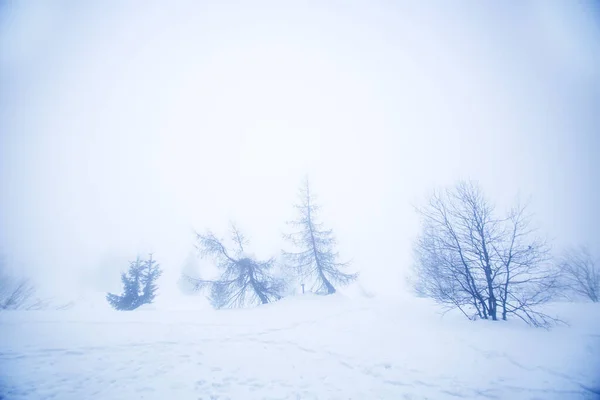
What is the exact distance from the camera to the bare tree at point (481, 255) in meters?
11.2

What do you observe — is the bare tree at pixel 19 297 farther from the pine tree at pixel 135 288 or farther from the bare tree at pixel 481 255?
the bare tree at pixel 481 255

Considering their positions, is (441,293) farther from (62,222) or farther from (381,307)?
(62,222)

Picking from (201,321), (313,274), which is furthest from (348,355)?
(313,274)

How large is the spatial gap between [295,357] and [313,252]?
10.7 meters

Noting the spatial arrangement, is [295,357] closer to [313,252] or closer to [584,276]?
[313,252]

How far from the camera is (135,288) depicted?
72.2 ft

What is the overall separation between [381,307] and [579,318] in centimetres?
864

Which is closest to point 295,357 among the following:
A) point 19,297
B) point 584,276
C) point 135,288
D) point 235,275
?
point 235,275

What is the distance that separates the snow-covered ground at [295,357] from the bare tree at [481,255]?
126 cm

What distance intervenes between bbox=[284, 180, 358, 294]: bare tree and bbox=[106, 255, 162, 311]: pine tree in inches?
566

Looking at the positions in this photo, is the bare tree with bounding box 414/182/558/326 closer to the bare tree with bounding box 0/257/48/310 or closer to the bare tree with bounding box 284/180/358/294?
the bare tree with bounding box 284/180/358/294

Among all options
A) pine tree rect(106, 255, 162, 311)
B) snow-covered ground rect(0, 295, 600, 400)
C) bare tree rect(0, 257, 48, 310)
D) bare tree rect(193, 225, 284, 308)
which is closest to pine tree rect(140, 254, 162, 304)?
pine tree rect(106, 255, 162, 311)

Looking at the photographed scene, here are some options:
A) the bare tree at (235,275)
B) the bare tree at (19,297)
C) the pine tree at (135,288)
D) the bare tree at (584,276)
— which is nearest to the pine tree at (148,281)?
the pine tree at (135,288)

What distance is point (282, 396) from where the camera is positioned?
651cm
